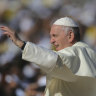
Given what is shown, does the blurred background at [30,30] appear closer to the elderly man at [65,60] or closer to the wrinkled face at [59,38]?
the elderly man at [65,60]

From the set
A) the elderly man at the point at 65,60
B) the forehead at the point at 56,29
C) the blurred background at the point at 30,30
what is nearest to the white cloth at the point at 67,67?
the elderly man at the point at 65,60

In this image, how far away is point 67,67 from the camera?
11.6 feet

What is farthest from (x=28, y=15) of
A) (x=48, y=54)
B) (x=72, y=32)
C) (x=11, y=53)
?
(x=48, y=54)

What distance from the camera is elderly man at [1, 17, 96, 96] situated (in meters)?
3.36

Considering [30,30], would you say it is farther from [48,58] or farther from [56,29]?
[48,58]

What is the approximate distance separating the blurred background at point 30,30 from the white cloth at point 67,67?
2.61 meters

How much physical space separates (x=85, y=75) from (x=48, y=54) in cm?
43

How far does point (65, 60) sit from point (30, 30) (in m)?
3.63

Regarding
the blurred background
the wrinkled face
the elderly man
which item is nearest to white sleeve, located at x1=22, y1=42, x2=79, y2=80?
the elderly man

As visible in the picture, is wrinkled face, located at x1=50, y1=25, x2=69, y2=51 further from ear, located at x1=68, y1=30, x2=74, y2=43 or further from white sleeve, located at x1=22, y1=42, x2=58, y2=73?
white sleeve, located at x1=22, y1=42, x2=58, y2=73

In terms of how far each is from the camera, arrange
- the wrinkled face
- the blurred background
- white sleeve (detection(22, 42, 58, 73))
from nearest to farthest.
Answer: white sleeve (detection(22, 42, 58, 73))
the wrinkled face
the blurred background

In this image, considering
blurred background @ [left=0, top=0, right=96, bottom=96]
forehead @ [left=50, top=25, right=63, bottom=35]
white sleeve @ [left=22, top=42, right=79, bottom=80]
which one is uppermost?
forehead @ [left=50, top=25, right=63, bottom=35]

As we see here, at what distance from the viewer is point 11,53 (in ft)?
22.6

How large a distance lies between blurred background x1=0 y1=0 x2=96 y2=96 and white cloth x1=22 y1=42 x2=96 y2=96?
103 inches
